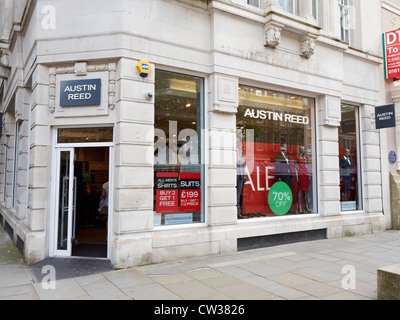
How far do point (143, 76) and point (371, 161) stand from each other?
8695 millimetres

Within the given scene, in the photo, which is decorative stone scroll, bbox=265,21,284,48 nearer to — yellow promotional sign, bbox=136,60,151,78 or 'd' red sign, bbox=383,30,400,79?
yellow promotional sign, bbox=136,60,151,78

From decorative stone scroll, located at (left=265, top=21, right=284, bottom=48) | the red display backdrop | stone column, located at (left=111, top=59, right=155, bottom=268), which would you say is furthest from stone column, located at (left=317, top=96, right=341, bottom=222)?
stone column, located at (left=111, top=59, right=155, bottom=268)

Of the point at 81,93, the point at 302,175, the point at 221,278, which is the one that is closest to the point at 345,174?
the point at 302,175

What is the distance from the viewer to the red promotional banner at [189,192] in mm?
7805

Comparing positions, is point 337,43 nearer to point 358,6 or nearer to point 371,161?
point 358,6

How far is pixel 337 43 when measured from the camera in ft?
33.7

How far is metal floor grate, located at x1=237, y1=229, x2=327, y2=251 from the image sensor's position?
324 inches

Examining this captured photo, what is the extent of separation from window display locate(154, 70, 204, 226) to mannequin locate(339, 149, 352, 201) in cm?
563

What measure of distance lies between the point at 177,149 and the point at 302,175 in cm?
440

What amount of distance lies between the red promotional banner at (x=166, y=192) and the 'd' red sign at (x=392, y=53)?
30.9 feet

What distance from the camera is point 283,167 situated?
9.77 metres

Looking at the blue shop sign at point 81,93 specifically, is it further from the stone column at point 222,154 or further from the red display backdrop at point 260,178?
the red display backdrop at point 260,178

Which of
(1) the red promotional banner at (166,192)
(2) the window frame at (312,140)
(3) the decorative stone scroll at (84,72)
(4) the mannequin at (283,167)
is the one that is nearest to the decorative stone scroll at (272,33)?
(2) the window frame at (312,140)
